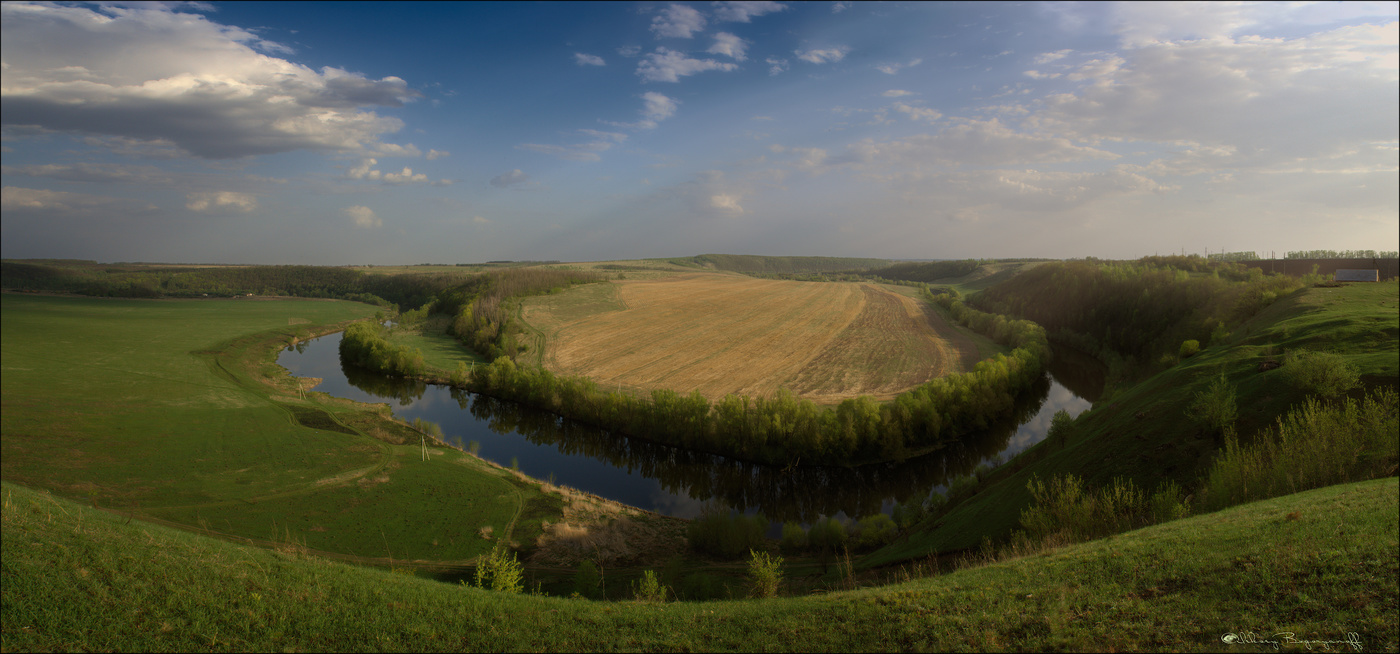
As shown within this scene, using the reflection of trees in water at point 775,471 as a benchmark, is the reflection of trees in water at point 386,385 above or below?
above

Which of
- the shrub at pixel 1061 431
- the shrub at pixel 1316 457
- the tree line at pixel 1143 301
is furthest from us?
the tree line at pixel 1143 301

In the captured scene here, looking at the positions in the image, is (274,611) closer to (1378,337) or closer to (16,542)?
(16,542)

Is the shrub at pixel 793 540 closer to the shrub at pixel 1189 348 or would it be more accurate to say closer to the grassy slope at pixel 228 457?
the grassy slope at pixel 228 457

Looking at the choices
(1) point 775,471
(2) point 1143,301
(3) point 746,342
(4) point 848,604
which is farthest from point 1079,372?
(4) point 848,604

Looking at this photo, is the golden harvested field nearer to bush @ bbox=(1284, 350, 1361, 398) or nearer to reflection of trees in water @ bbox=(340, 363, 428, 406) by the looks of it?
reflection of trees in water @ bbox=(340, 363, 428, 406)

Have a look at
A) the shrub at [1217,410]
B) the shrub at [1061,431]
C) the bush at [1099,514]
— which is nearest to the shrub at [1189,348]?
the shrub at [1061,431]

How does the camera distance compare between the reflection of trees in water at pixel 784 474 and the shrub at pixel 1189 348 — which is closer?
the reflection of trees in water at pixel 784 474

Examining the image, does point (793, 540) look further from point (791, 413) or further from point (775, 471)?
point (791, 413)
